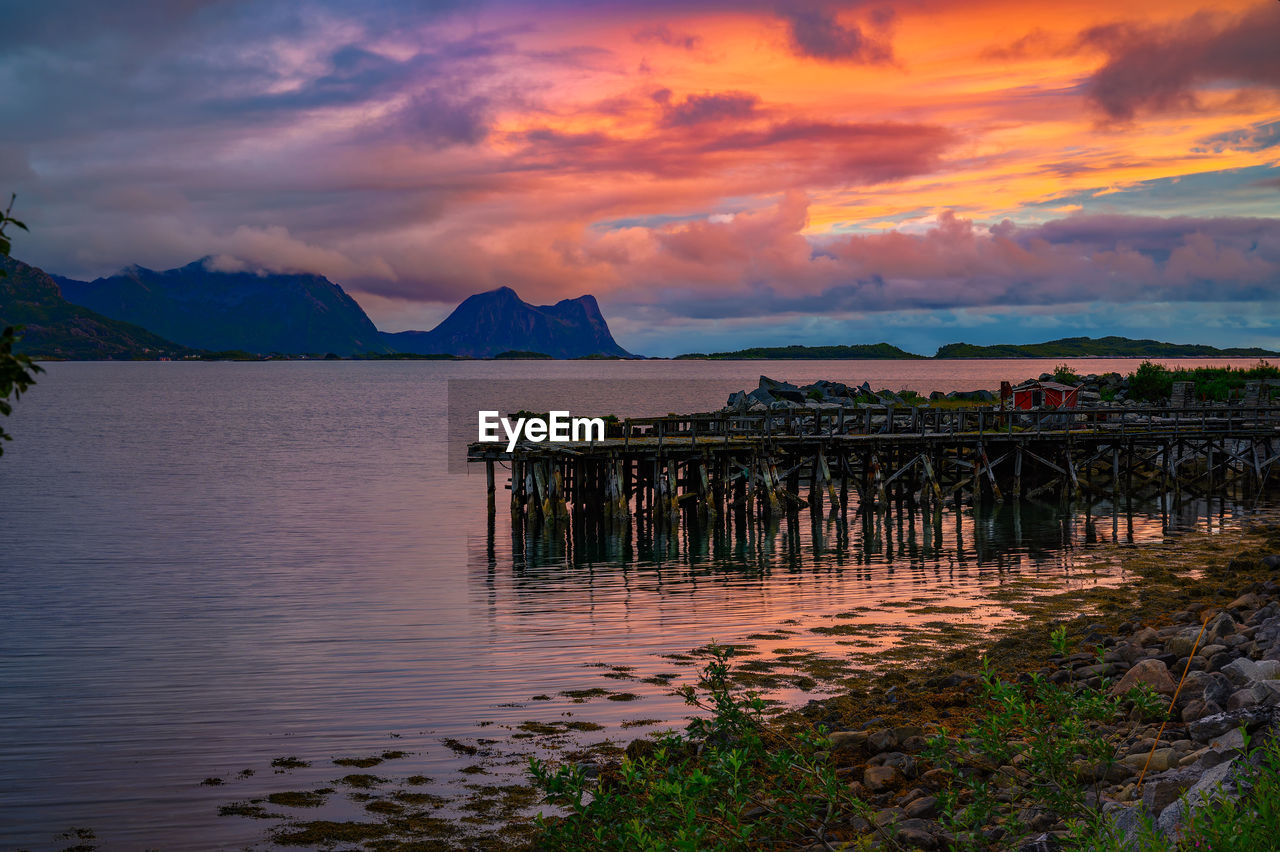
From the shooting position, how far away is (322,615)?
2352 centimetres

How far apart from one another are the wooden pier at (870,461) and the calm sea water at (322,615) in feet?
10.7

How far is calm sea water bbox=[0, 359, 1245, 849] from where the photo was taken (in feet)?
45.1

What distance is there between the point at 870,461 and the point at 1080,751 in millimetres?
32561

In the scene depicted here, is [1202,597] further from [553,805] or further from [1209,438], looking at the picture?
[1209,438]

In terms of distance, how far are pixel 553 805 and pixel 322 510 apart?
33261mm

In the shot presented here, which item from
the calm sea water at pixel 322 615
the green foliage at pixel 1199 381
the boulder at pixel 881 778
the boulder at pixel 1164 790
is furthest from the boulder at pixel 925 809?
the green foliage at pixel 1199 381

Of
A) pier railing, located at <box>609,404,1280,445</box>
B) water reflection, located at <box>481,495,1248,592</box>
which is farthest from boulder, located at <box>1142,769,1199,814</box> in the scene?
pier railing, located at <box>609,404,1280,445</box>

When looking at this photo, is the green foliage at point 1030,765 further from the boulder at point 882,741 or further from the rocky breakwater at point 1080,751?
the boulder at point 882,741

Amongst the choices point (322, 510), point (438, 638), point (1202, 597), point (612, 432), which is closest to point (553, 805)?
point (438, 638)

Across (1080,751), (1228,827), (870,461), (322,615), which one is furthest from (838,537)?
(1228,827)

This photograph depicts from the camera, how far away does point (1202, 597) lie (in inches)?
822

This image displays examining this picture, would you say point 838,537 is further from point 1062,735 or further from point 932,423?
point 1062,735

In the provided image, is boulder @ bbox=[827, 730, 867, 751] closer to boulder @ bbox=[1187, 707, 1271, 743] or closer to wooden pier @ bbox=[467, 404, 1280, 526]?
boulder @ bbox=[1187, 707, 1271, 743]

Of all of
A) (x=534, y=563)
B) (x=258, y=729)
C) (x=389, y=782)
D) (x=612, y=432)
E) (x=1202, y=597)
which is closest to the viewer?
(x=389, y=782)
